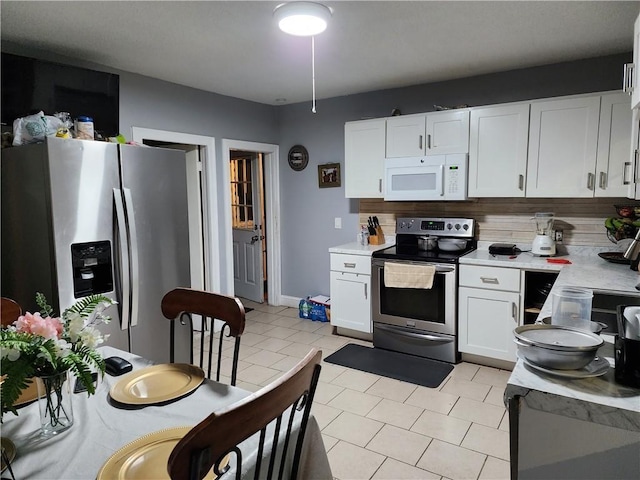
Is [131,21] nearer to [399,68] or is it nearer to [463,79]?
[399,68]

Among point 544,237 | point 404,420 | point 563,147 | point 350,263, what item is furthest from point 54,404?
point 563,147

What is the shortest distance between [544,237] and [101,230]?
3.11 meters

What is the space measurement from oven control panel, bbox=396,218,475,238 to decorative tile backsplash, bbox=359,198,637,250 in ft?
0.36

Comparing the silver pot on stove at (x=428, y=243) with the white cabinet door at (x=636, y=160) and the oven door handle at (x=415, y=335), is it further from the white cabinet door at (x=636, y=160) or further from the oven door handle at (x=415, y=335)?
the white cabinet door at (x=636, y=160)

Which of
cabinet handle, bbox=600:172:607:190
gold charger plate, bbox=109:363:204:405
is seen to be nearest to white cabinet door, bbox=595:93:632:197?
cabinet handle, bbox=600:172:607:190

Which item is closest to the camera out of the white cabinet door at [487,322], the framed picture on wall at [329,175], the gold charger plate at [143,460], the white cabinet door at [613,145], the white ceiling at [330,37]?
the gold charger plate at [143,460]

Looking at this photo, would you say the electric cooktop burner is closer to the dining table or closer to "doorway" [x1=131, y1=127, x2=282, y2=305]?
"doorway" [x1=131, y1=127, x2=282, y2=305]

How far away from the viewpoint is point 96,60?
3.16 metres

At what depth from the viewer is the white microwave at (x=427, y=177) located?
3.62 metres

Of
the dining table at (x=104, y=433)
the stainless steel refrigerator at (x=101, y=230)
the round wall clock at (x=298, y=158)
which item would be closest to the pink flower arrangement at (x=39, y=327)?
the dining table at (x=104, y=433)

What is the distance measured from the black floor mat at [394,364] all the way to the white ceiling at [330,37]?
2348 millimetres

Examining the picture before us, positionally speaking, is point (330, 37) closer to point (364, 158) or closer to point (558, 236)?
point (364, 158)

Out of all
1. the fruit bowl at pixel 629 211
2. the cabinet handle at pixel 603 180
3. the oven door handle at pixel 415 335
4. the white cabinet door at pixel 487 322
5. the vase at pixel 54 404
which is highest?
the cabinet handle at pixel 603 180

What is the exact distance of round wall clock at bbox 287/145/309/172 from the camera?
4836 mm
